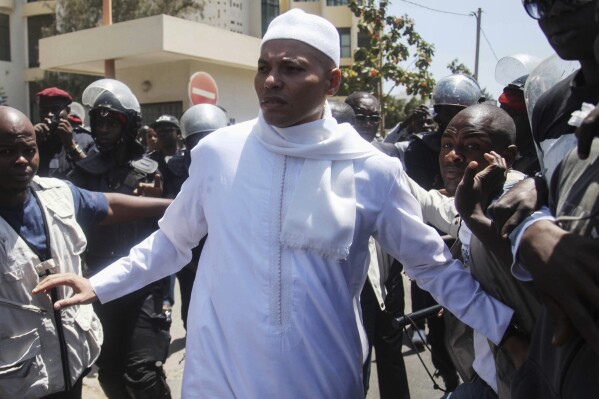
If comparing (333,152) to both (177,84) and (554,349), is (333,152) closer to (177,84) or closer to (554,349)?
(554,349)

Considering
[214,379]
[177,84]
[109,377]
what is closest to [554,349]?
[214,379]

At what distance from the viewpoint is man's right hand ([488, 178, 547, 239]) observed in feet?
5.00

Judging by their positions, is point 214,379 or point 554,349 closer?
point 554,349

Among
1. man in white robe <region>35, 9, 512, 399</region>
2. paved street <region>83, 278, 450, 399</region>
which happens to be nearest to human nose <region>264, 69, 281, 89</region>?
man in white robe <region>35, 9, 512, 399</region>

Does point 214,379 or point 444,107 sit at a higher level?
point 444,107

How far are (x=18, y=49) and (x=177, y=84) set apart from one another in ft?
54.0

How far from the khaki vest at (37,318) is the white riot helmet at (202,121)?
1713 millimetres

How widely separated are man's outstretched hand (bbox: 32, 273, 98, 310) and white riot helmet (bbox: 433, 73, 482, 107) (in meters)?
2.73

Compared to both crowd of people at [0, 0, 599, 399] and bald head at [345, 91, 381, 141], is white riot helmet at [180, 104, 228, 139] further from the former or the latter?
crowd of people at [0, 0, 599, 399]

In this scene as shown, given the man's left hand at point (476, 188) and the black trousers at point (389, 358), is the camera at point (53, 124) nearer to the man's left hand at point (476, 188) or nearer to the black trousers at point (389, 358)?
the black trousers at point (389, 358)

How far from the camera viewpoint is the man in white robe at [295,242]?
2098mm

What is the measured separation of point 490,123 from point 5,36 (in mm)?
32545

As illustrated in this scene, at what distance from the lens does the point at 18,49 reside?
30.9 m

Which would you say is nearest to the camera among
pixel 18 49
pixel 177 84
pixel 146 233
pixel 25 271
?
pixel 25 271
